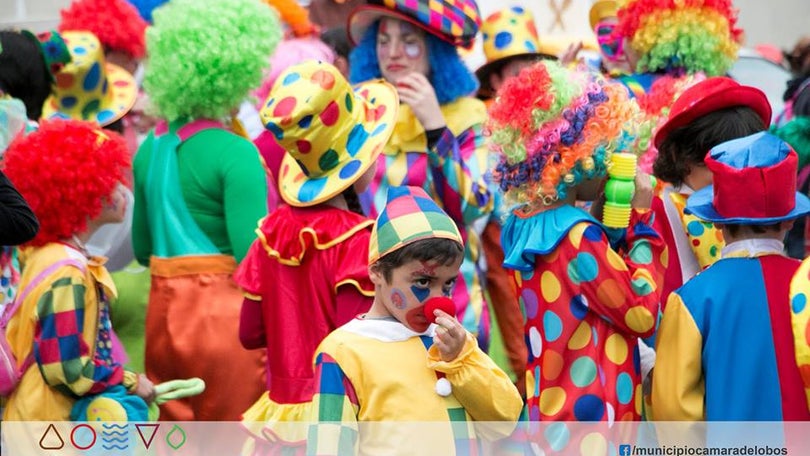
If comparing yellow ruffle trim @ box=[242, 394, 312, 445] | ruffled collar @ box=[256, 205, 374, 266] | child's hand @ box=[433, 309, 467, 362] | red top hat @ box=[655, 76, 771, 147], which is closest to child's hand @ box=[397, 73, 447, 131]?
ruffled collar @ box=[256, 205, 374, 266]

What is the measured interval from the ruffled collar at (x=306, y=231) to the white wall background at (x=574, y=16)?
5260mm

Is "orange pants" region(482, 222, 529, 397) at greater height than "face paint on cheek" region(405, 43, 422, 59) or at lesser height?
lesser

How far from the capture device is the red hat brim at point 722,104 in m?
4.11

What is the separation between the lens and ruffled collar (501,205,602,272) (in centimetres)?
370

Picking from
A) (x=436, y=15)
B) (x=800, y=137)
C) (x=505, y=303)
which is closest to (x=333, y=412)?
(x=436, y=15)

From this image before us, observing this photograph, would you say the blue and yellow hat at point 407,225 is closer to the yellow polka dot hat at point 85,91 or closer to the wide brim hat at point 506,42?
the yellow polka dot hat at point 85,91

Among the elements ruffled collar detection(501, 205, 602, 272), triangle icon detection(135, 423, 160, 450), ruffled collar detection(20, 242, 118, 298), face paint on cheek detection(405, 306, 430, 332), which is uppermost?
face paint on cheek detection(405, 306, 430, 332)

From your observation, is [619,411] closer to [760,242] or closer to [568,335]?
[568,335]

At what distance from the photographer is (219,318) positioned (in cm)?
496

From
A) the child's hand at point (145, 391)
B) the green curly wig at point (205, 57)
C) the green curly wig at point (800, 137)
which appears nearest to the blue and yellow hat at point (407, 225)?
the child's hand at point (145, 391)

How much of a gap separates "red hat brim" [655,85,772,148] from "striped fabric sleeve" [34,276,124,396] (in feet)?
6.84

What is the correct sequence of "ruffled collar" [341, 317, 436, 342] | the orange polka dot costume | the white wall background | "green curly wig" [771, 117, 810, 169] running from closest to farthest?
1. "ruffled collar" [341, 317, 436, 342]
2. the orange polka dot costume
3. "green curly wig" [771, 117, 810, 169]
4. the white wall background

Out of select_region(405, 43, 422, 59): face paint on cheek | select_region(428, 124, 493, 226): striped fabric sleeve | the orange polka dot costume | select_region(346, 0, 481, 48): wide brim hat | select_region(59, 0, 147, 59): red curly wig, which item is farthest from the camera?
select_region(59, 0, 147, 59): red curly wig

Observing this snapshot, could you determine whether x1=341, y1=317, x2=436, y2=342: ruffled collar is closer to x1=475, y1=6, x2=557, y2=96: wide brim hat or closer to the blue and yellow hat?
the blue and yellow hat
